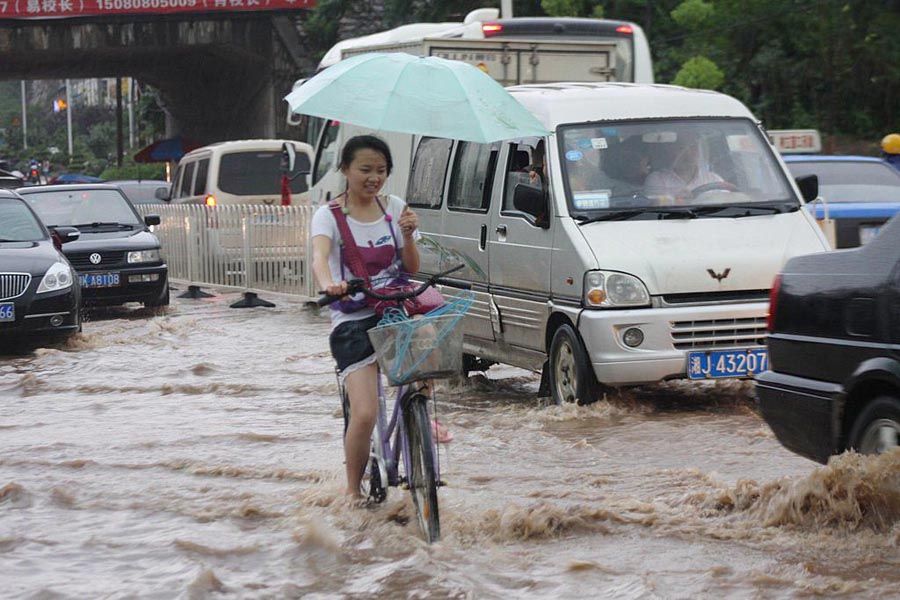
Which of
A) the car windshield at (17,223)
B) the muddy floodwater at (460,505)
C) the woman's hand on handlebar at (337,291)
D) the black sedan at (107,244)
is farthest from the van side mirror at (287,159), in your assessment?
the woman's hand on handlebar at (337,291)

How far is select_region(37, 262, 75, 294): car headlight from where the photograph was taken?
1467cm

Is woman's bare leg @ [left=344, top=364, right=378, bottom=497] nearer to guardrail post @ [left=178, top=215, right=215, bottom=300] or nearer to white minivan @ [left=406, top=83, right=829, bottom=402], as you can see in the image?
white minivan @ [left=406, top=83, right=829, bottom=402]

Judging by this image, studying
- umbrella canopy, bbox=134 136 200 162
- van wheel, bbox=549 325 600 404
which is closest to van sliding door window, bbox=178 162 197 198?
van wheel, bbox=549 325 600 404

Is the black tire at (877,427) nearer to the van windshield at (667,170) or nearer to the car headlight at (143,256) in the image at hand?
the van windshield at (667,170)

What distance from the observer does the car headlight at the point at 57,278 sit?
48.1 feet

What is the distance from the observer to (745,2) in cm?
3016

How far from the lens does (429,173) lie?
12.0 m

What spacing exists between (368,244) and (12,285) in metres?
8.71

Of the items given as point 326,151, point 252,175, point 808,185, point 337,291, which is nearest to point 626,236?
point 808,185

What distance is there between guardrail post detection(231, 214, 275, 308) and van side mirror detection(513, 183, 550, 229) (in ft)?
34.6

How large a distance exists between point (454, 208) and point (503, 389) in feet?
4.77

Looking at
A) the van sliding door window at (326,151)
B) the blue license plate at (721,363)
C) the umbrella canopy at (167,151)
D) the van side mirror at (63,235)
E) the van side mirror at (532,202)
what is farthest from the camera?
the umbrella canopy at (167,151)

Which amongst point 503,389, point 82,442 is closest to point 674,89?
point 503,389

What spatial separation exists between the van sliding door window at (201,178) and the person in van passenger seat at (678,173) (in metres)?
13.8
